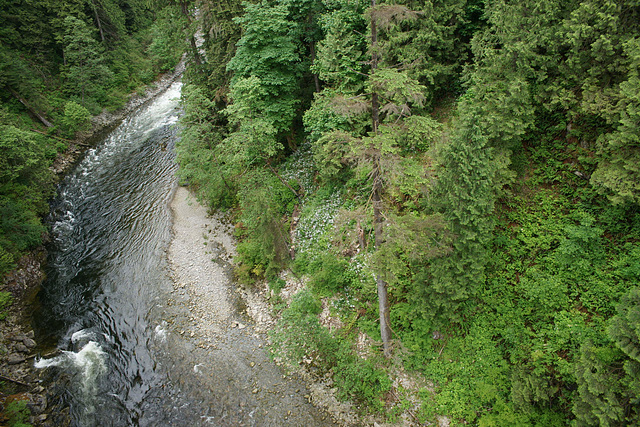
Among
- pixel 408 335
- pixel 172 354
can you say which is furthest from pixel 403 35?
pixel 172 354

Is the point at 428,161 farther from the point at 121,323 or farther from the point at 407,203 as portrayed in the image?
the point at 121,323

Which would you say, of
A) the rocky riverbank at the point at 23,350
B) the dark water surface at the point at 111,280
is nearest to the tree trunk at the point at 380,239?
the dark water surface at the point at 111,280

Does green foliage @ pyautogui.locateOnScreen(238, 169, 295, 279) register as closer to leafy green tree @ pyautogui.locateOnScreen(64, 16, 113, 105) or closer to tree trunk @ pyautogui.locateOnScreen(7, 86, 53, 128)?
tree trunk @ pyautogui.locateOnScreen(7, 86, 53, 128)

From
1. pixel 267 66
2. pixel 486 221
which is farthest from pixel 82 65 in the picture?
pixel 486 221

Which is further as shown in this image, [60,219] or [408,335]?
[60,219]

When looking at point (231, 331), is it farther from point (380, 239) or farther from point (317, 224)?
point (380, 239)

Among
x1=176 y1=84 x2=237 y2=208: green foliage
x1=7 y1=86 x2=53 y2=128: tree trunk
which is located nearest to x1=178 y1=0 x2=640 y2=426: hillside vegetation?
x1=176 y1=84 x2=237 y2=208: green foliage

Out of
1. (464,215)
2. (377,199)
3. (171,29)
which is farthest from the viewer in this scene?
(171,29)
